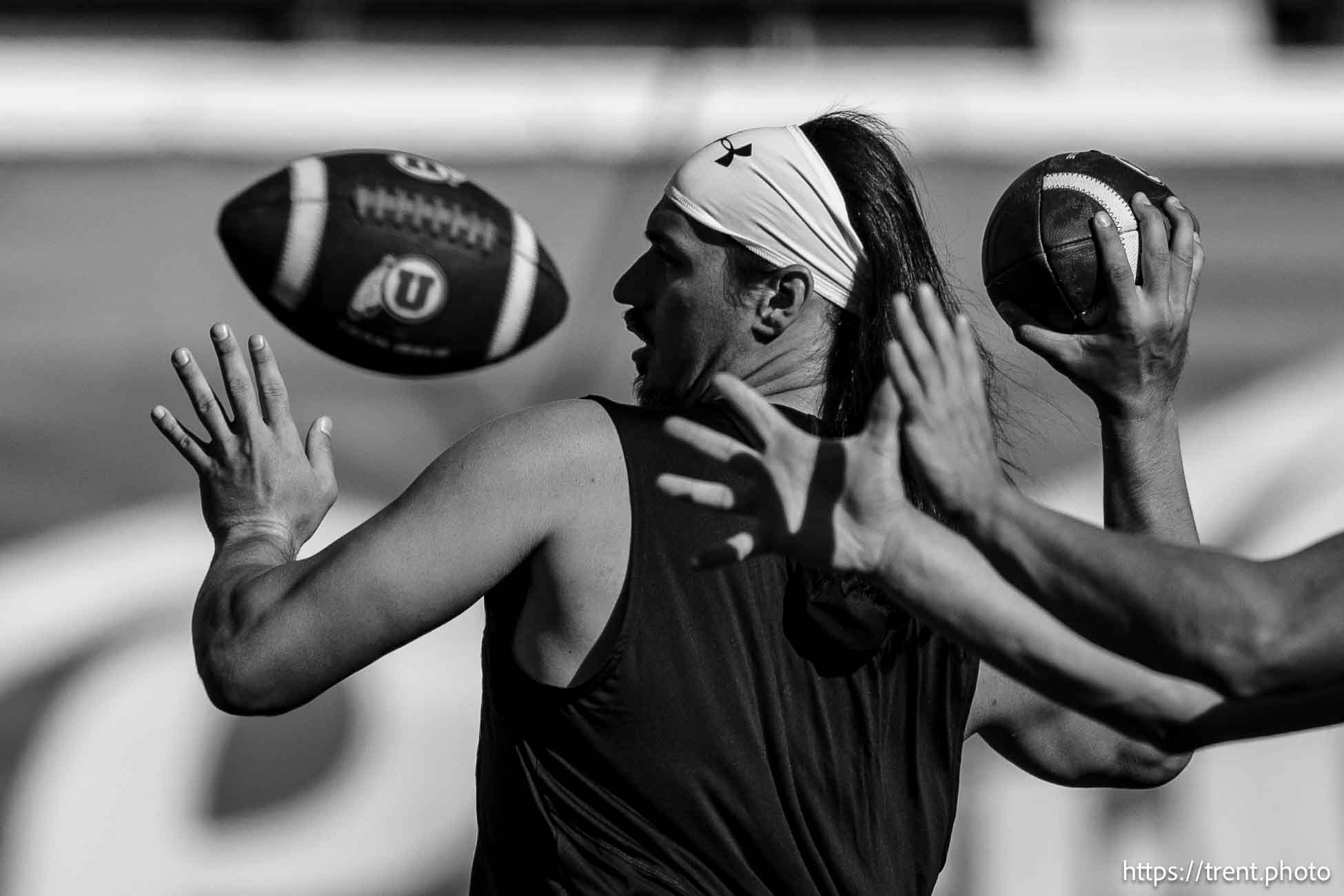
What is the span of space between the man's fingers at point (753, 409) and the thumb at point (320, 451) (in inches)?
38.7

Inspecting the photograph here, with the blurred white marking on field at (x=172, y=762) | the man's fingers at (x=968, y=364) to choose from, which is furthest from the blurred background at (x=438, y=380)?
the man's fingers at (x=968, y=364)

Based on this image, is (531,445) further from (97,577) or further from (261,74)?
(261,74)

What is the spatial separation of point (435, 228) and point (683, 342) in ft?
1.50

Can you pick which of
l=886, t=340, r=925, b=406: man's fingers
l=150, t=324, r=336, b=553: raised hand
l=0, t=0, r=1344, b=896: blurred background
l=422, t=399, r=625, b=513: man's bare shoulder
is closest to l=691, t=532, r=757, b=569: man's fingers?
l=886, t=340, r=925, b=406: man's fingers

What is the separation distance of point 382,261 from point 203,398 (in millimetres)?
346

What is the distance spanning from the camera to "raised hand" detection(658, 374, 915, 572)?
5.11ft

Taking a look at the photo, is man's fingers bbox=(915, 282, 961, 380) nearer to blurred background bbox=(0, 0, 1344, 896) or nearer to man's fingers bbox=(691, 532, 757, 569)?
man's fingers bbox=(691, 532, 757, 569)

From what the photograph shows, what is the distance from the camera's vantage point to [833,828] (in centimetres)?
206

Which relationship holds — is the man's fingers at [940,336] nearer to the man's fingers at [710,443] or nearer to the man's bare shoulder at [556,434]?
the man's fingers at [710,443]

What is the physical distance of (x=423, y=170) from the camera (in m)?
2.52

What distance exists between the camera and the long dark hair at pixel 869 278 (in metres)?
2.21

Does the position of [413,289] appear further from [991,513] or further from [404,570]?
[991,513]

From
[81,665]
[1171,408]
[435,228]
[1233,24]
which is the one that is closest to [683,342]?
[435,228]

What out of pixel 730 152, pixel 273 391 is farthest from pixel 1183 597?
pixel 273 391
